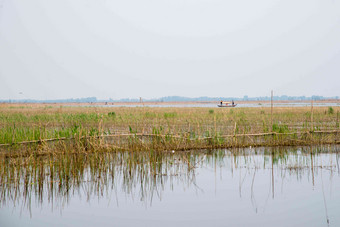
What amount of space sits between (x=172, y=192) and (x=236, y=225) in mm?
1686

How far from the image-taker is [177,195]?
5844 millimetres

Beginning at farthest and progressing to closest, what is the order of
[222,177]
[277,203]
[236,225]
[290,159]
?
[290,159] < [222,177] < [277,203] < [236,225]

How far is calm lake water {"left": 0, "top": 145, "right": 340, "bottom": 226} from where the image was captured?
4832 millimetres

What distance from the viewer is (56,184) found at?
20.4ft

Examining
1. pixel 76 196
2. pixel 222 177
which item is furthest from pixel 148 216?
pixel 222 177

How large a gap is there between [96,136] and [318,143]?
750 centimetres

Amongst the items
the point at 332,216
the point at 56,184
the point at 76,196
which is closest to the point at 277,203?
the point at 332,216

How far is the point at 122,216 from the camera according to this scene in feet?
16.4

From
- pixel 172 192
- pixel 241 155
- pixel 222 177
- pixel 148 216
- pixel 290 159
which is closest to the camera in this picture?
pixel 148 216

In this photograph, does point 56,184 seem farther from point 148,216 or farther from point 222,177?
point 222,177

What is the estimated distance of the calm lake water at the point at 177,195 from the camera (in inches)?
190

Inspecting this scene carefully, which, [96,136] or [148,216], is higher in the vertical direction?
[96,136]

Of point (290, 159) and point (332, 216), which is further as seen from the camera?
point (290, 159)

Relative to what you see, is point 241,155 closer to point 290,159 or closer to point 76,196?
point 290,159
